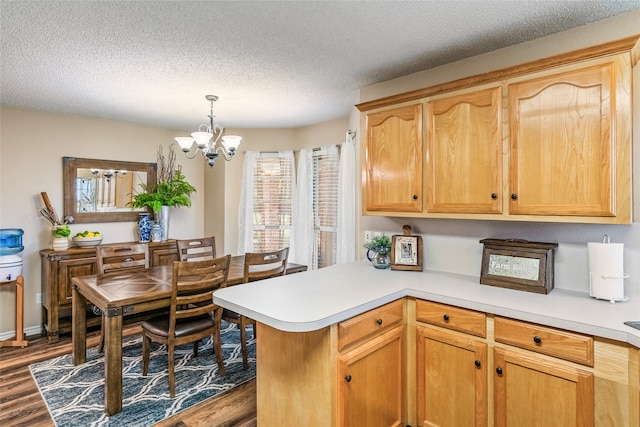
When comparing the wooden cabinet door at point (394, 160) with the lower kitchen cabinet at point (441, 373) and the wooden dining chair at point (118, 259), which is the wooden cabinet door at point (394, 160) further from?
the wooden dining chair at point (118, 259)

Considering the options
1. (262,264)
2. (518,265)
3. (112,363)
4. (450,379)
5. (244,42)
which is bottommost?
(112,363)

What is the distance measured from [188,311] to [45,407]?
3.71 feet

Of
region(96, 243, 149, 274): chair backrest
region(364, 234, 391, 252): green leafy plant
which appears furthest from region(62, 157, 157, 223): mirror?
region(364, 234, 391, 252): green leafy plant

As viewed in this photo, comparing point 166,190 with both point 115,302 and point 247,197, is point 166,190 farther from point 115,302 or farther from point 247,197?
point 115,302

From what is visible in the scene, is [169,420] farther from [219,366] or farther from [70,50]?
[70,50]

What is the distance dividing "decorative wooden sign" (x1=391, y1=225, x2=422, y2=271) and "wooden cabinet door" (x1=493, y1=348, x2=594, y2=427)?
2.90 feet

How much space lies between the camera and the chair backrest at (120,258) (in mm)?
3194

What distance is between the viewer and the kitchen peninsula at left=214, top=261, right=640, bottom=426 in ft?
4.79

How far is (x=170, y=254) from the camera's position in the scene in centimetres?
433

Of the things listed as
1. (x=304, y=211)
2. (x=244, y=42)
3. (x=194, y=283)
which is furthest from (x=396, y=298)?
(x=304, y=211)

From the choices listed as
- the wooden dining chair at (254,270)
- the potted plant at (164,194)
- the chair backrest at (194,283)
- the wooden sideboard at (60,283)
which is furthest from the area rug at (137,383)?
the potted plant at (164,194)

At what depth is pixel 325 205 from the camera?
171 inches

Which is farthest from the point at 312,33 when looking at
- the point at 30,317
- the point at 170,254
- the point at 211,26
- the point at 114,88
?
the point at 30,317

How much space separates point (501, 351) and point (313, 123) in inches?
135
